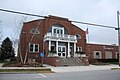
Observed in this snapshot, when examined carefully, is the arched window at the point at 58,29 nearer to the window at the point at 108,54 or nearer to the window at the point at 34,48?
the window at the point at 34,48

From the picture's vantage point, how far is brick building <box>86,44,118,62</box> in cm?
4516

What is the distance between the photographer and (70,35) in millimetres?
39750

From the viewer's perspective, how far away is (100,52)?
46.6 m

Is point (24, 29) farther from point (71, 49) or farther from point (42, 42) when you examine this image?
point (71, 49)

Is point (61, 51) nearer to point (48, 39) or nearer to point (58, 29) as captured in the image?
point (48, 39)

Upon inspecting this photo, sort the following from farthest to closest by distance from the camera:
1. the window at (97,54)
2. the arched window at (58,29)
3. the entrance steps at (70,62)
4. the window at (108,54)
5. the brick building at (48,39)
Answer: the window at (108,54), the window at (97,54), the arched window at (58,29), the brick building at (48,39), the entrance steps at (70,62)

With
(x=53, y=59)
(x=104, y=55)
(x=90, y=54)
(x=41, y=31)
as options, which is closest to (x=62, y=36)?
(x=41, y=31)

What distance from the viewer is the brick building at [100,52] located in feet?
148

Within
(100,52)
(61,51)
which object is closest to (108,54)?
(100,52)

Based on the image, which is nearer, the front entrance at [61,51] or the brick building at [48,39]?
the brick building at [48,39]

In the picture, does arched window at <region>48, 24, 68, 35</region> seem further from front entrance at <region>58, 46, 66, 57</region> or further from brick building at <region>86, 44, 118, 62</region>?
brick building at <region>86, 44, 118, 62</region>

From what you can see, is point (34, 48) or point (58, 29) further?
point (58, 29)

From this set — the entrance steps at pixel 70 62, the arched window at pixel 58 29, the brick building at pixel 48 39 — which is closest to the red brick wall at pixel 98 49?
the brick building at pixel 48 39

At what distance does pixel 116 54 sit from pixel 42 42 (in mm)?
21498
